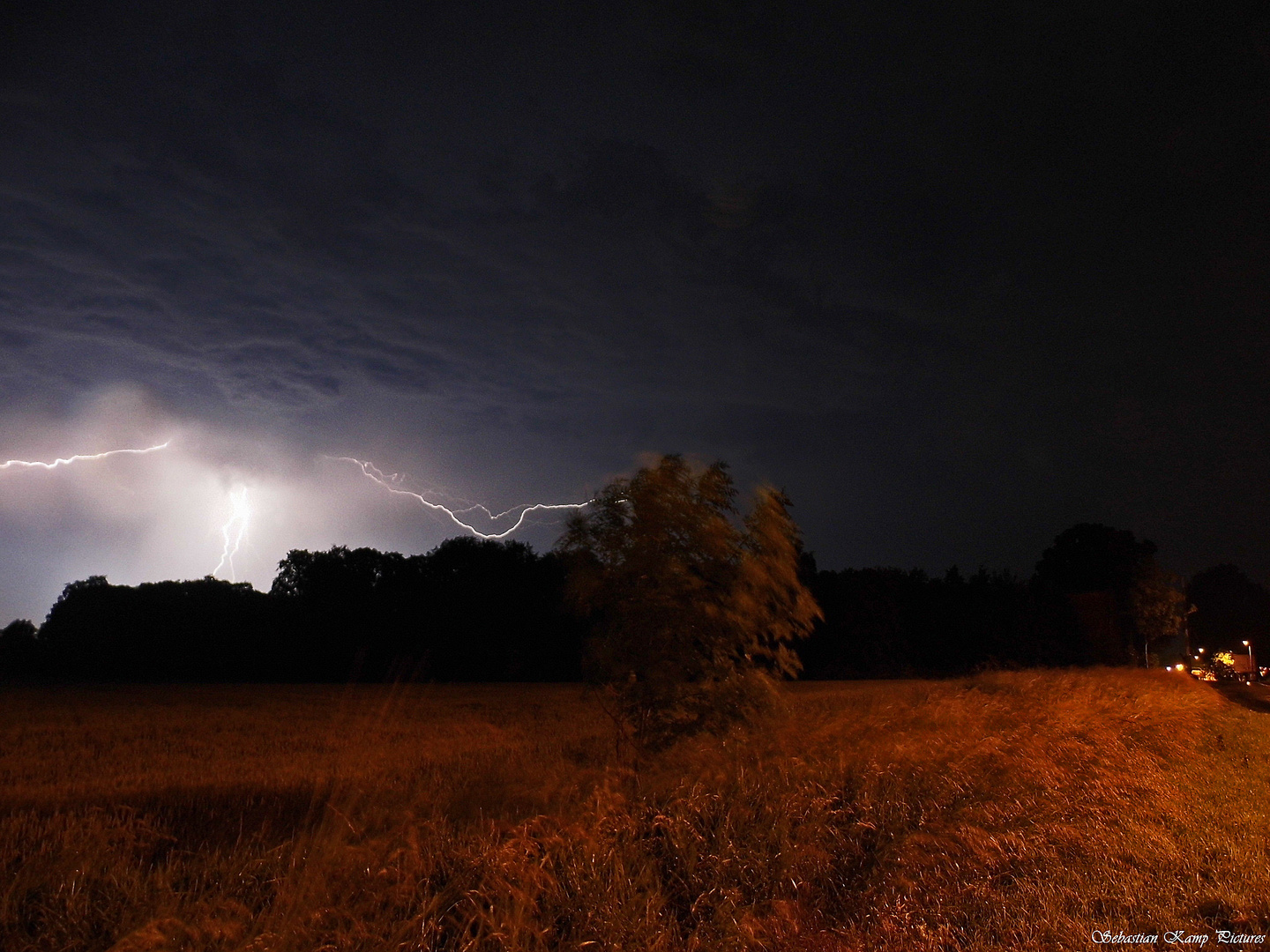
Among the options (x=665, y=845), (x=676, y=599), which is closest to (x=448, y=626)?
(x=676, y=599)

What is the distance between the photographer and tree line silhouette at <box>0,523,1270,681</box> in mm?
53250

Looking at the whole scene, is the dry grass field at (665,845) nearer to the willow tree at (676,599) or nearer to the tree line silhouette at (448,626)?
the willow tree at (676,599)

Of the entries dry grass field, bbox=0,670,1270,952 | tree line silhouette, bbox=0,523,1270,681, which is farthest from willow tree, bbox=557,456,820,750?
tree line silhouette, bbox=0,523,1270,681

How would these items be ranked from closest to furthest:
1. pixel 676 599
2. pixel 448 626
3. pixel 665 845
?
pixel 665 845, pixel 676 599, pixel 448 626

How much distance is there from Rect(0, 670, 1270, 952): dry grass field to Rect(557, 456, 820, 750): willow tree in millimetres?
599

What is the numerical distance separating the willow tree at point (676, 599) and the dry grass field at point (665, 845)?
599 mm

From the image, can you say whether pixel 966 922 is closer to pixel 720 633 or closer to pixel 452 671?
pixel 720 633

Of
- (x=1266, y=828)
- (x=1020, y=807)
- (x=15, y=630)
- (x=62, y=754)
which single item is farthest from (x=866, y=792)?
(x=15, y=630)

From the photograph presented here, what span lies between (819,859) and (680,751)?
3455mm

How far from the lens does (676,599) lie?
10406 millimetres

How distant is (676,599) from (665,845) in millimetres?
4114

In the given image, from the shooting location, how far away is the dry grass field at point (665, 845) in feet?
16.5

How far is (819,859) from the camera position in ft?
22.4

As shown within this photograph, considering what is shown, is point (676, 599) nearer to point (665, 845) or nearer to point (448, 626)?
point (665, 845)
